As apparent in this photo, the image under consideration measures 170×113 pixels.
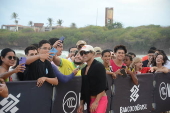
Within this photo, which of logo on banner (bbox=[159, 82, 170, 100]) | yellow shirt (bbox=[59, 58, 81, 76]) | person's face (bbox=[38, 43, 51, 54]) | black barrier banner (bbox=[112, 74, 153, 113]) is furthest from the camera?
logo on banner (bbox=[159, 82, 170, 100])

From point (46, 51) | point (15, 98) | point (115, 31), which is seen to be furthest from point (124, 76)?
point (115, 31)

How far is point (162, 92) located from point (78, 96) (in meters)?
3.35

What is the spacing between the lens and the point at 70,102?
5.23 m

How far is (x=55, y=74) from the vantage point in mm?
4602

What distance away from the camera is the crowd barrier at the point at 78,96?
4.28 meters

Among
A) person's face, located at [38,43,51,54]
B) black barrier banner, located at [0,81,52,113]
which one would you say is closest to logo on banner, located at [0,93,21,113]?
black barrier banner, located at [0,81,52,113]

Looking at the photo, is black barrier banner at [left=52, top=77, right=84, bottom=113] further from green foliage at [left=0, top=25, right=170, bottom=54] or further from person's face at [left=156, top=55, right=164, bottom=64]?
green foliage at [left=0, top=25, right=170, bottom=54]

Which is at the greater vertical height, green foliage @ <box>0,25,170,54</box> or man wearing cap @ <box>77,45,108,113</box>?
green foliage @ <box>0,25,170,54</box>

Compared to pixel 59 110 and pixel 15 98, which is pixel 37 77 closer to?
pixel 15 98

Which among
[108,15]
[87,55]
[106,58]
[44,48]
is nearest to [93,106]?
[87,55]

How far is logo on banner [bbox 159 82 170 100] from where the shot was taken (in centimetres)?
759

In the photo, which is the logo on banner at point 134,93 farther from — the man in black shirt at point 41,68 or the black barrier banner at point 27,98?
the man in black shirt at point 41,68

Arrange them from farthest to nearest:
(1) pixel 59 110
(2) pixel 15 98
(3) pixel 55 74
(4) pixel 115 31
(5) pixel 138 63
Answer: (4) pixel 115 31 → (5) pixel 138 63 → (1) pixel 59 110 → (3) pixel 55 74 → (2) pixel 15 98

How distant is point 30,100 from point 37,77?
0.42 metres
